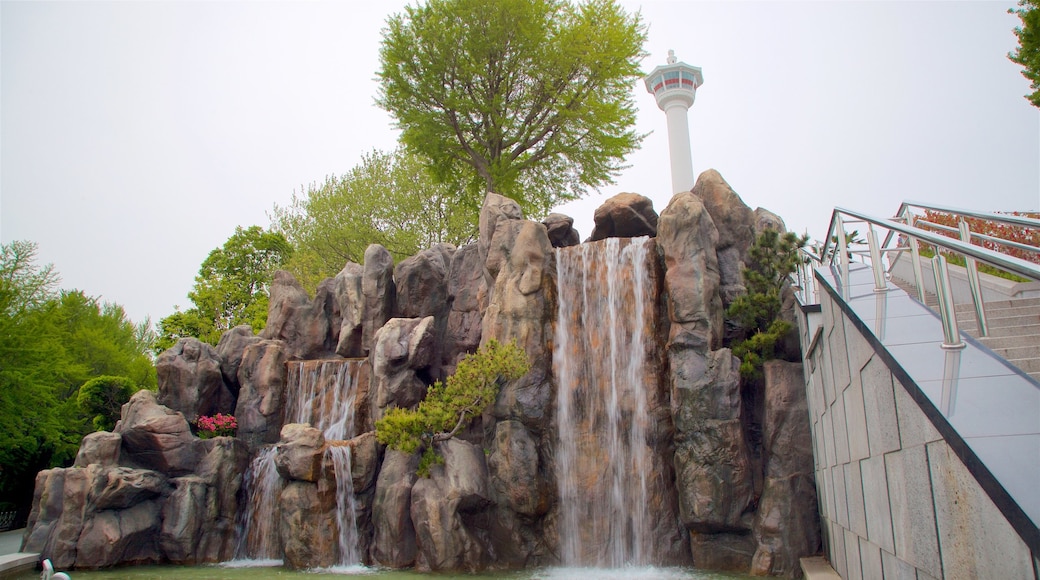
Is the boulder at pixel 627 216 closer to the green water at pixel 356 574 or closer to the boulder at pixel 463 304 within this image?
the boulder at pixel 463 304

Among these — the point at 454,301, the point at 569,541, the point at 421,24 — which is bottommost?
the point at 569,541

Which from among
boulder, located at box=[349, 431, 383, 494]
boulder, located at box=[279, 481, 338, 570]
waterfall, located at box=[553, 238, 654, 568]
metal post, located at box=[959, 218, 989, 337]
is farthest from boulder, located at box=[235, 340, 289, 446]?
metal post, located at box=[959, 218, 989, 337]

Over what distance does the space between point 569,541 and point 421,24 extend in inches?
736

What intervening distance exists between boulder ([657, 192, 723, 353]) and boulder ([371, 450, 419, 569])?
237 inches

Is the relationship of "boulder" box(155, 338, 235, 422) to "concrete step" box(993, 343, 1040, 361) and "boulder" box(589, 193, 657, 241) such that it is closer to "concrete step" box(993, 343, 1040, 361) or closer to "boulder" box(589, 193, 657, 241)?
"boulder" box(589, 193, 657, 241)

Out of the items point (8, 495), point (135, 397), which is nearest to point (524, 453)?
point (135, 397)

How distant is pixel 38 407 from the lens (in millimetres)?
22062

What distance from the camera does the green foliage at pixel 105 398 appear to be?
23.8m

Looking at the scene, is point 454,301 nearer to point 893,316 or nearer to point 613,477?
point 613,477

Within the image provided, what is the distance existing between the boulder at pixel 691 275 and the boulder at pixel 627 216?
3542 mm

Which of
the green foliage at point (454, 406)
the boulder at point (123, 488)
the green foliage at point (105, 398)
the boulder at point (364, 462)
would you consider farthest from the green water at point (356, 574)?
the green foliage at point (105, 398)

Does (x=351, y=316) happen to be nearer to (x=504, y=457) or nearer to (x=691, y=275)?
(x=504, y=457)

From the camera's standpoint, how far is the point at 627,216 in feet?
60.4

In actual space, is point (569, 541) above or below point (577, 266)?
below
